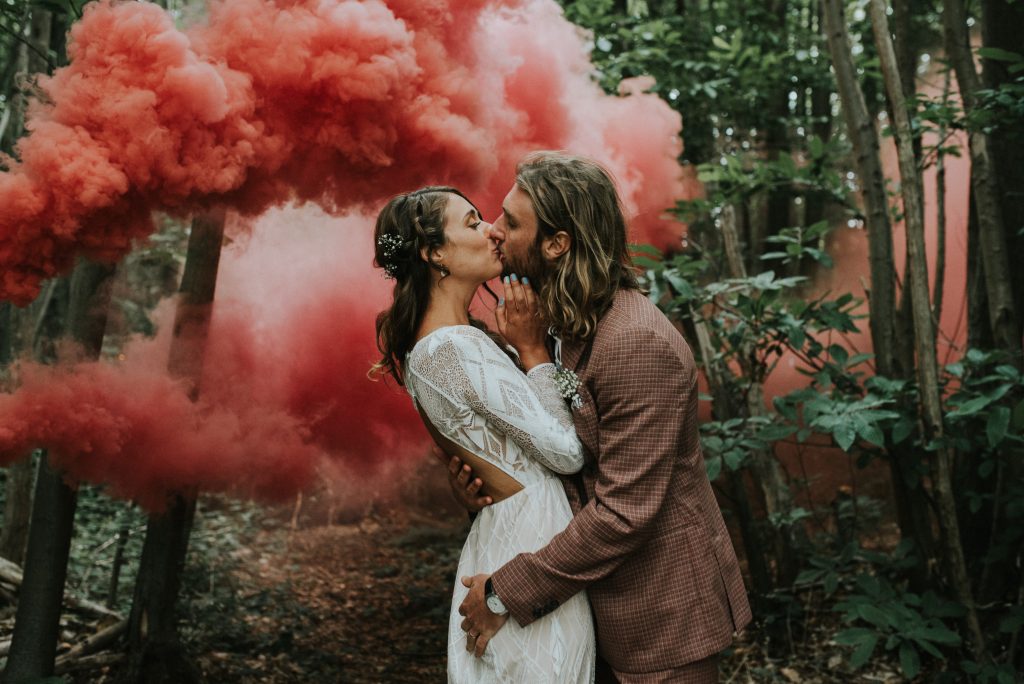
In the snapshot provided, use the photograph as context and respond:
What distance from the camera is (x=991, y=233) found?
13.0 feet

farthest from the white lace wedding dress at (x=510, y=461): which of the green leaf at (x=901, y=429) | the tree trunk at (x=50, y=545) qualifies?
the tree trunk at (x=50, y=545)

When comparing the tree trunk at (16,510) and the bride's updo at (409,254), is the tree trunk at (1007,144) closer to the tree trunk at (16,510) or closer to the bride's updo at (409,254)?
the bride's updo at (409,254)

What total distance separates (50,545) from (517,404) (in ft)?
8.88

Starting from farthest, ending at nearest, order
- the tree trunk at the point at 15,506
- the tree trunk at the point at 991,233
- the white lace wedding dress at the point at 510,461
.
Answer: the tree trunk at the point at 15,506 → the tree trunk at the point at 991,233 → the white lace wedding dress at the point at 510,461

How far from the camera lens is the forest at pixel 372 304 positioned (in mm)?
2840

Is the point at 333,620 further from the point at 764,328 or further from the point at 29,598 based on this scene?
the point at 764,328

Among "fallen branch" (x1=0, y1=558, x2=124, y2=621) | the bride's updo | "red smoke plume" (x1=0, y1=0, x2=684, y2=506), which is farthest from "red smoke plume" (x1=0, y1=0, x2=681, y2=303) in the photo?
"fallen branch" (x1=0, y1=558, x2=124, y2=621)

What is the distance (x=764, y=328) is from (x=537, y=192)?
203 centimetres

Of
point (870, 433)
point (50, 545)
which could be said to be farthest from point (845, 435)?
point (50, 545)

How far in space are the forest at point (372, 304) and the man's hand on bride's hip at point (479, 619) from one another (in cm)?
164

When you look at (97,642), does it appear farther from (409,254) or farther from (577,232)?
(577,232)

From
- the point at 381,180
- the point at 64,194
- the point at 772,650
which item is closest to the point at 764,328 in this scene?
the point at 381,180

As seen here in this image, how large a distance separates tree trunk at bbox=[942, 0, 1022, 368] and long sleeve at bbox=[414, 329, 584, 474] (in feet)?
9.15

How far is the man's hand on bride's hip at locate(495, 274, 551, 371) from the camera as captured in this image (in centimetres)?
224
